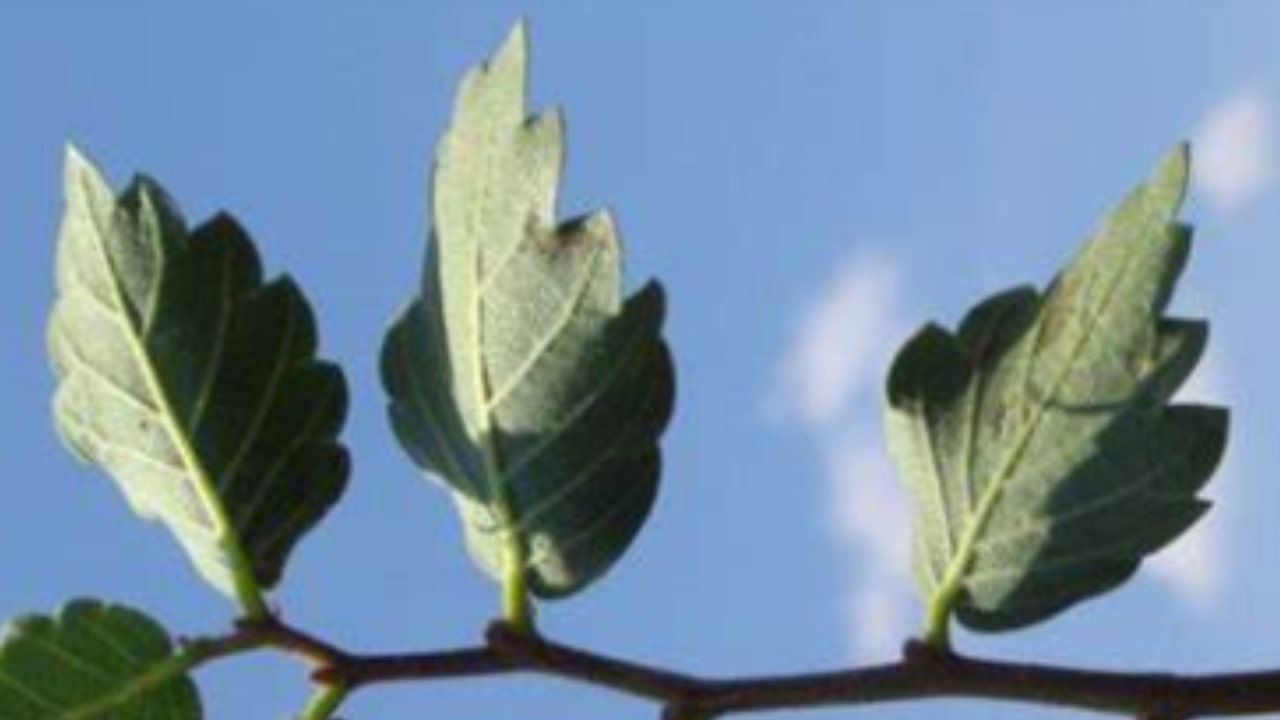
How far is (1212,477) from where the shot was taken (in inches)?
54.0

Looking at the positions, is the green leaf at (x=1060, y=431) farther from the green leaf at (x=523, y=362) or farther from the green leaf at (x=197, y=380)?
the green leaf at (x=197, y=380)

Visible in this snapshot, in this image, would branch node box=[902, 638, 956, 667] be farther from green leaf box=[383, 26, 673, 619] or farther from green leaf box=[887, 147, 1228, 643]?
green leaf box=[383, 26, 673, 619]

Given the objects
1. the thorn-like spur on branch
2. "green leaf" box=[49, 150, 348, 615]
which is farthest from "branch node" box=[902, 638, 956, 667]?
"green leaf" box=[49, 150, 348, 615]

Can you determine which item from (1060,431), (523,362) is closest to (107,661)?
(523,362)

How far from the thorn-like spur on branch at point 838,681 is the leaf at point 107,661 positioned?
8 centimetres

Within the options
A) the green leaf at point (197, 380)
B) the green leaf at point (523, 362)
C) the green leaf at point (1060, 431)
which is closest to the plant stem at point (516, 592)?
the green leaf at point (523, 362)

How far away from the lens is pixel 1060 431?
4.44ft

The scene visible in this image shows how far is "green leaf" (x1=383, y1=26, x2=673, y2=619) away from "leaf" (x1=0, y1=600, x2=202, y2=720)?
0.18 metres

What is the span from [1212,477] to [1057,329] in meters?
0.13

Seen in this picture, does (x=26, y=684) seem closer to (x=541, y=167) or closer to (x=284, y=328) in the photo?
(x=284, y=328)

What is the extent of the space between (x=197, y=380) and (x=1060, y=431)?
19.1 inches

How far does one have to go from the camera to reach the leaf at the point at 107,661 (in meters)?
1.43

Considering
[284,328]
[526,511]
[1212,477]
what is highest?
[284,328]

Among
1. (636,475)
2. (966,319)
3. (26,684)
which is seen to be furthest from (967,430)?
(26,684)
